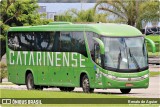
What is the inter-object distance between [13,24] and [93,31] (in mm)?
33714

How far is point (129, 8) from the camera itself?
6319cm

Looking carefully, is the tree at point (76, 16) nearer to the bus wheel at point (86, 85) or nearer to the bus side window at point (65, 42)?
the bus side window at point (65, 42)

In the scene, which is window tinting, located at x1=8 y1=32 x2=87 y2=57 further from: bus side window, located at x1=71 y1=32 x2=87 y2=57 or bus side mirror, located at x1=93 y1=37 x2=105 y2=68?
bus side mirror, located at x1=93 y1=37 x2=105 y2=68

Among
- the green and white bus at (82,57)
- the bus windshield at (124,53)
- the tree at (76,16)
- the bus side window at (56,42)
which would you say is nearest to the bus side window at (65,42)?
the green and white bus at (82,57)

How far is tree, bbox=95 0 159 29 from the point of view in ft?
207

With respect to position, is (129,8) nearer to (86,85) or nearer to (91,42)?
(91,42)

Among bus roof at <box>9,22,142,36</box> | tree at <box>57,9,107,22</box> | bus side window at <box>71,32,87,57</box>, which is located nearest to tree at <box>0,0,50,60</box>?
tree at <box>57,9,107,22</box>

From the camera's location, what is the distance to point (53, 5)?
88.9 metres

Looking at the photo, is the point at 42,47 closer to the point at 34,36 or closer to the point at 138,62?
the point at 34,36

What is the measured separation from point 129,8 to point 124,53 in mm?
33816

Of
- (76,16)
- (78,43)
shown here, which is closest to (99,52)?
(78,43)

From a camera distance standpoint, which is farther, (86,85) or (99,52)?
(86,85)

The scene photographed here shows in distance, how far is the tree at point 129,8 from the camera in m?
63.0

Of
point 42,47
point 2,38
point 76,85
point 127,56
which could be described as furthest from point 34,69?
point 2,38
